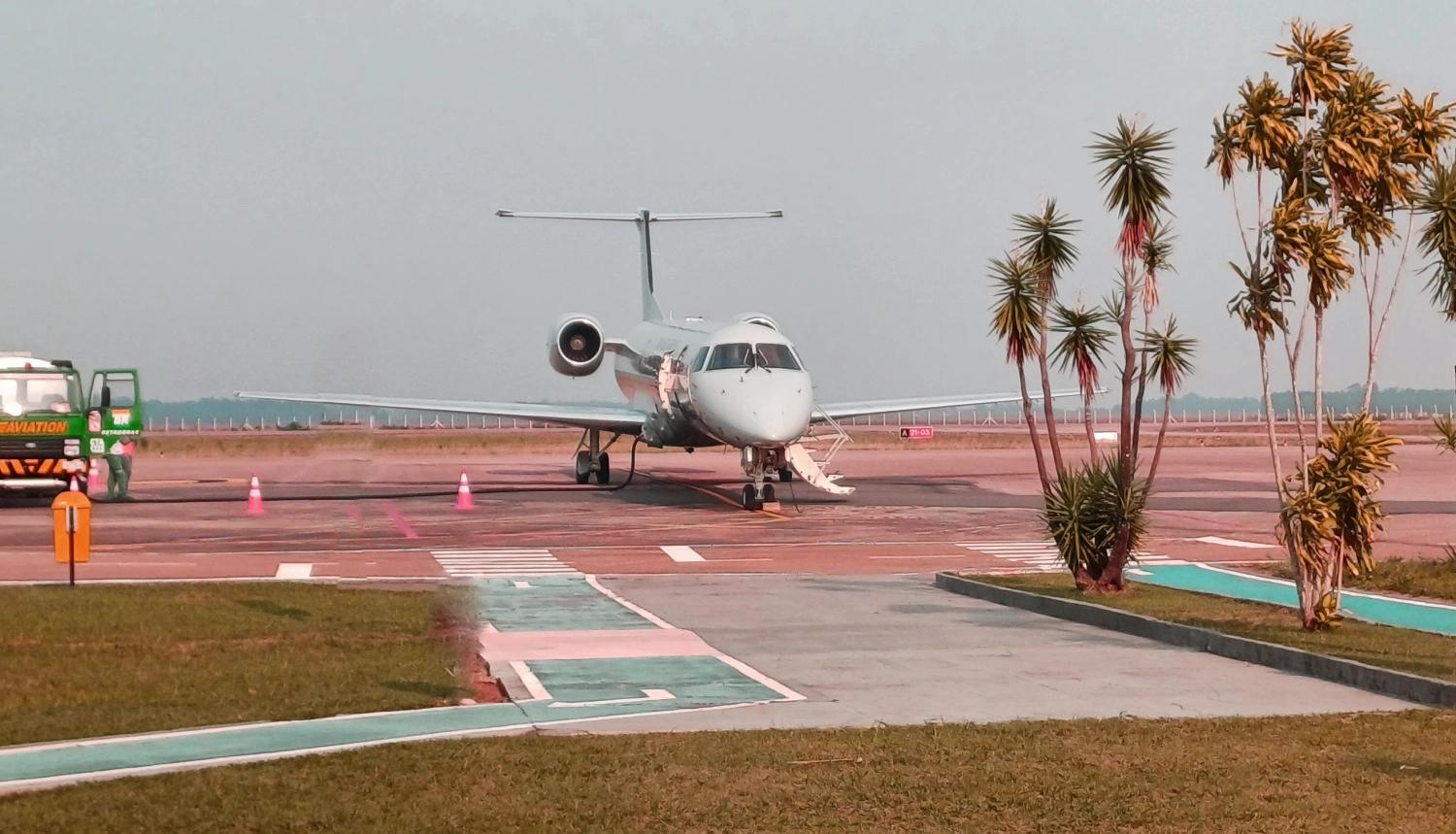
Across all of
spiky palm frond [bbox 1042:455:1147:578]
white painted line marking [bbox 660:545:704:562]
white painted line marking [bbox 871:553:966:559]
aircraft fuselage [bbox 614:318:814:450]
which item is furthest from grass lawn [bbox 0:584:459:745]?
aircraft fuselage [bbox 614:318:814:450]

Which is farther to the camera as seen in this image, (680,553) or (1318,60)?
(680,553)

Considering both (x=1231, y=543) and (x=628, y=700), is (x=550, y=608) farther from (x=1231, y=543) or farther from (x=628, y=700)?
(x=1231, y=543)

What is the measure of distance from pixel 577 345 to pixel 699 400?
8703mm

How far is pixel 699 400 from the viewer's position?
35625 millimetres

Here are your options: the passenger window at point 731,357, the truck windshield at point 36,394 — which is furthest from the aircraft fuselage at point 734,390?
the truck windshield at point 36,394

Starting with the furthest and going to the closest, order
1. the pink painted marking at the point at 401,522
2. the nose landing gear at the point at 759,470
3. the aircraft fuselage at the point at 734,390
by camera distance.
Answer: the nose landing gear at the point at 759,470 → the aircraft fuselage at the point at 734,390 → the pink painted marking at the point at 401,522

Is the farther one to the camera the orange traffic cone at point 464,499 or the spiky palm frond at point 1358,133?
the orange traffic cone at point 464,499

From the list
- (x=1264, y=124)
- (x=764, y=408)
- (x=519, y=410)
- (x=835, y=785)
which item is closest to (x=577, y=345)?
(x=519, y=410)

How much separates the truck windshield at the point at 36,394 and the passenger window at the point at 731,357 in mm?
13653

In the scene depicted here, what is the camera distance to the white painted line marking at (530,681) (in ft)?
39.5

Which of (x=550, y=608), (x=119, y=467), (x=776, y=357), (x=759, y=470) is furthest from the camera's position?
(x=119, y=467)

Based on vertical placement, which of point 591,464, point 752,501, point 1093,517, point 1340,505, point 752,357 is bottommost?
point 752,501

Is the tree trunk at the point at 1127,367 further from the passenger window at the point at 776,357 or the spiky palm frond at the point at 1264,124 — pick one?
the passenger window at the point at 776,357

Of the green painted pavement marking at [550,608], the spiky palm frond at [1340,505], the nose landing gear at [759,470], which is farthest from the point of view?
the nose landing gear at [759,470]
